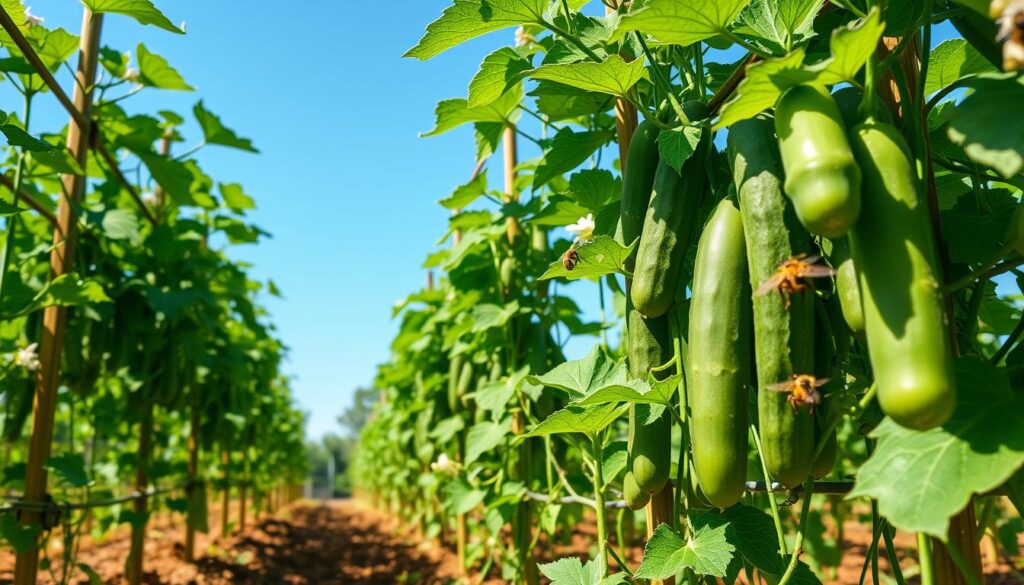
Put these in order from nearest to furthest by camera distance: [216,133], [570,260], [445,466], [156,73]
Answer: [570,260], [445,466], [156,73], [216,133]

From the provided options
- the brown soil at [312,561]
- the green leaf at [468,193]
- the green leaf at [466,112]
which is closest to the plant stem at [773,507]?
the green leaf at [466,112]

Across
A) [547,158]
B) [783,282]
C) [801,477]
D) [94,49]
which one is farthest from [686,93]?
[94,49]

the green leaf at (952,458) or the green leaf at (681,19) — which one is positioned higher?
the green leaf at (681,19)

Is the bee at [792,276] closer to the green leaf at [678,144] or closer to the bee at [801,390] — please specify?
the bee at [801,390]

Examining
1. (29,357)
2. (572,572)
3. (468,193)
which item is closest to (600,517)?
(572,572)

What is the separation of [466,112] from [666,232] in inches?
39.6

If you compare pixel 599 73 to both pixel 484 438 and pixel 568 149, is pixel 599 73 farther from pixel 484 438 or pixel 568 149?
pixel 484 438

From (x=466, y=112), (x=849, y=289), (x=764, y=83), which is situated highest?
(x=466, y=112)

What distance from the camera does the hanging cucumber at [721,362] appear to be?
0.98 metres

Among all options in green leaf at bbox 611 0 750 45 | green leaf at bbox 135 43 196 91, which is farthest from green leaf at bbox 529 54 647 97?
green leaf at bbox 135 43 196 91

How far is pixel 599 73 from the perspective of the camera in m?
1.29

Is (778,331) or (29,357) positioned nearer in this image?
(778,331)

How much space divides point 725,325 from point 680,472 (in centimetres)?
40

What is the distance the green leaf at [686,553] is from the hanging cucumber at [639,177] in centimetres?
56
